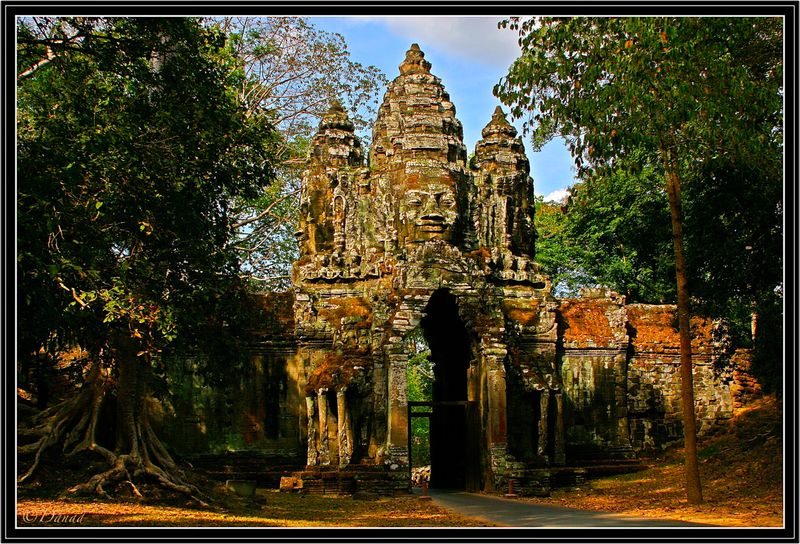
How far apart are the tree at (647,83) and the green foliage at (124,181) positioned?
447 centimetres

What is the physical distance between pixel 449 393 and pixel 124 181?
1133 centimetres

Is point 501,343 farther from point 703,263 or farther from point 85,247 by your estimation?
point 85,247

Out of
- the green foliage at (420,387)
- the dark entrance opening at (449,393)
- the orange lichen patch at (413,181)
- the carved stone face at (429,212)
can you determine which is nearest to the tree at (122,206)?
the carved stone face at (429,212)

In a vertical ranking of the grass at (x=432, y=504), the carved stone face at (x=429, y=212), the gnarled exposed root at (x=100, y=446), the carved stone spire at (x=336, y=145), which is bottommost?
the grass at (x=432, y=504)

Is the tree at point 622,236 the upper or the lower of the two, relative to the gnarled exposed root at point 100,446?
upper

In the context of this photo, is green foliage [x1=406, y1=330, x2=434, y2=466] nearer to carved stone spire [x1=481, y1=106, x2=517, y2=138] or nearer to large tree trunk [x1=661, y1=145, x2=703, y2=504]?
carved stone spire [x1=481, y1=106, x2=517, y2=138]

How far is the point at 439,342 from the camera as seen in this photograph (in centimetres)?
2325

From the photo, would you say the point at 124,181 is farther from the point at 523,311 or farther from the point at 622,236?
the point at 622,236

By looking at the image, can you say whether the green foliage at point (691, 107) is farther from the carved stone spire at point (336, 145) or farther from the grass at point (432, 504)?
the carved stone spire at point (336, 145)

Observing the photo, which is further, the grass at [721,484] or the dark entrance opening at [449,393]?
the dark entrance opening at [449,393]

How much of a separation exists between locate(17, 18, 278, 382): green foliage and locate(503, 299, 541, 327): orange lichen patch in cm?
739

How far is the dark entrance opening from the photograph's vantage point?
21219mm

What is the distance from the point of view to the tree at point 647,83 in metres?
12.8

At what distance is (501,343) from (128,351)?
7.39m
